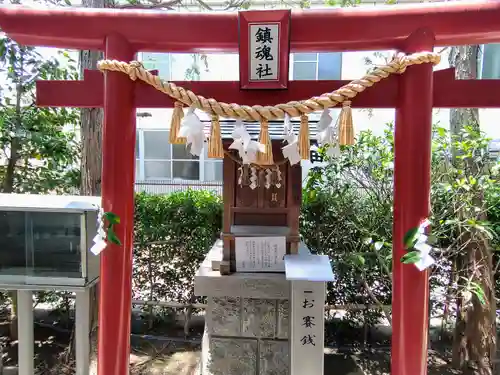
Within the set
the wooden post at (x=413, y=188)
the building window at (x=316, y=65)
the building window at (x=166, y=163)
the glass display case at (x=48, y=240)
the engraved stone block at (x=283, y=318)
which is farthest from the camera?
the building window at (x=166, y=163)

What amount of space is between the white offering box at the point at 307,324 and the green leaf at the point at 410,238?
470 millimetres

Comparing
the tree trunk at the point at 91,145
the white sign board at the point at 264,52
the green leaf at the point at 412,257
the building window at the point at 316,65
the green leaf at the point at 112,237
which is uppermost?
the building window at the point at 316,65

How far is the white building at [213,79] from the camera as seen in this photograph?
6.39 metres

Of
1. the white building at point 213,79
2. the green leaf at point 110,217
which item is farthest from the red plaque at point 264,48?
the white building at point 213,79

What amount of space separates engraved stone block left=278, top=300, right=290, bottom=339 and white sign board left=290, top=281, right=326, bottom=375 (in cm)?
61

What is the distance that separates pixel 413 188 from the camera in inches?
74.5

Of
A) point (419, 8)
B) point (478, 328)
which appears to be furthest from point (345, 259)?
point (419, 8)

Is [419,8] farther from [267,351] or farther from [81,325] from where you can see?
[81,325]

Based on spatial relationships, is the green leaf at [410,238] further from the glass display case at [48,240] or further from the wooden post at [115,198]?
the glass display case at [48,240]

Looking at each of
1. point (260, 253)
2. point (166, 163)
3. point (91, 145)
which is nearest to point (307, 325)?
point (260, 253)

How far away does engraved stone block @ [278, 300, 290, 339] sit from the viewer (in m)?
2.71

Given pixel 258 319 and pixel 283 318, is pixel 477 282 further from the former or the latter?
pixel 258 319

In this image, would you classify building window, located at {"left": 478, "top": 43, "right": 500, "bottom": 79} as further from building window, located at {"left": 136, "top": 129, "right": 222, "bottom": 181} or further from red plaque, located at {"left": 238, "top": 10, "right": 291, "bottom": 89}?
building window, located at {"left": 136, "top": 129, "right": 222, "bottom": 181}

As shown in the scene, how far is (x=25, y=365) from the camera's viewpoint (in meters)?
2.40
